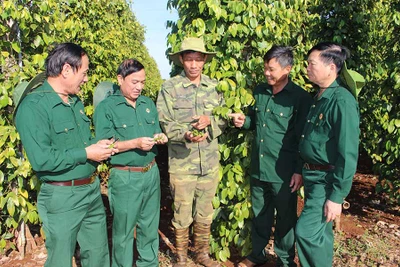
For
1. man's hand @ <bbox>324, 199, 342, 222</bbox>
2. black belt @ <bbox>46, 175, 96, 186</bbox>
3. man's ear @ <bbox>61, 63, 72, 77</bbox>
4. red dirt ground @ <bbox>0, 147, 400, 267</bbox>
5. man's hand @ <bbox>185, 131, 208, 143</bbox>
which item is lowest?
red dirt ground @ <bbox>0, 147, 400, 267</bbox>

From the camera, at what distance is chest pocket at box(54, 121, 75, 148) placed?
2205mm

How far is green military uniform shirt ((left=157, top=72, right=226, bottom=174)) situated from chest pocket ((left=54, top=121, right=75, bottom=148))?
91 cm

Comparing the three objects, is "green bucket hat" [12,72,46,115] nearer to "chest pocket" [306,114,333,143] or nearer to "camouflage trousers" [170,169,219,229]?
"camouflage trousers" [170,169,219,229]

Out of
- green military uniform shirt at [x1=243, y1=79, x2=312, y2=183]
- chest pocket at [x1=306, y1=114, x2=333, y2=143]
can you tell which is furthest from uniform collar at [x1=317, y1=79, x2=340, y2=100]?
green military uniform shirt at [x1=243, y1=79, x2=312, y2=183]

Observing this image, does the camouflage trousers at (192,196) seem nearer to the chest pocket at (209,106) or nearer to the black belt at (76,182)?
the chest pocket at (209,106)

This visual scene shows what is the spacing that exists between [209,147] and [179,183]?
1.43ft

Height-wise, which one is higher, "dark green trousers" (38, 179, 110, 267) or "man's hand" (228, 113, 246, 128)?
"man's hand" (228, 113, 246, 128)

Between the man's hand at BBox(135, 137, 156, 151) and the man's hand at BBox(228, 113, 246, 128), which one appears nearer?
the man's hand at BBox(135, 137, 156, 151)

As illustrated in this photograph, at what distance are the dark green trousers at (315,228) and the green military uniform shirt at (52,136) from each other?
1626mm

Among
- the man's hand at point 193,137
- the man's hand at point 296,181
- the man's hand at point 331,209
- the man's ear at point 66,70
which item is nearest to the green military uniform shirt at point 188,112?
the man's hand at point 193,137

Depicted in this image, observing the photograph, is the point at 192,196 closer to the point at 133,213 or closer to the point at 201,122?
the point at 133,213

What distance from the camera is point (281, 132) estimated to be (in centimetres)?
290

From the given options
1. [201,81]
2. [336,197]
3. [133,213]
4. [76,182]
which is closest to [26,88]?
[76,182]

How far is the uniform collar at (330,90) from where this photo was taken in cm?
245
